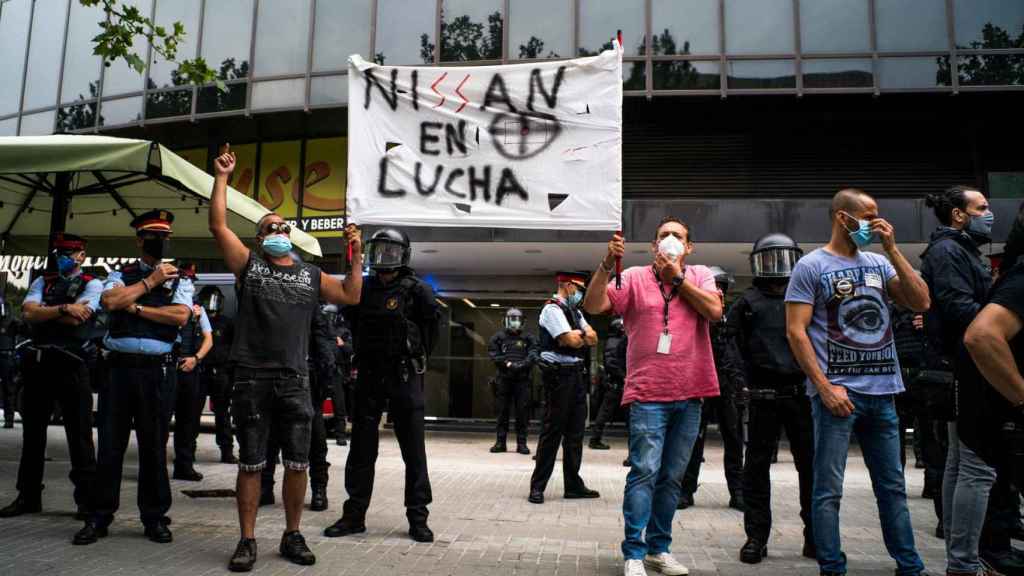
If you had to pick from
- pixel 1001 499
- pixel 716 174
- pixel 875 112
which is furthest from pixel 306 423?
pixel 875 112

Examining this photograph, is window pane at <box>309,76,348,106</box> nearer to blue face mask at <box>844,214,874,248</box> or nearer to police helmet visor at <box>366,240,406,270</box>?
police helmet visor at <box>366,240,406,270</box>

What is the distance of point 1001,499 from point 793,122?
50.4 ft

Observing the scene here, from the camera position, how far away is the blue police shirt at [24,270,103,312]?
6.14 meters

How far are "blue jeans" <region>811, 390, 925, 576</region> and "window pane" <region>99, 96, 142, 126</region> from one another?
19941 millimetres

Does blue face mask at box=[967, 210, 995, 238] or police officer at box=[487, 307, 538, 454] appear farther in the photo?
police officer at box=[487, 307, 538, 454]

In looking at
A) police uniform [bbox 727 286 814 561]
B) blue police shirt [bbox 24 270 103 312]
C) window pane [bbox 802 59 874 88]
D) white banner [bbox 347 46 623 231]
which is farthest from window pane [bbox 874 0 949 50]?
blue police shirt [bbox 24 270 103 312]

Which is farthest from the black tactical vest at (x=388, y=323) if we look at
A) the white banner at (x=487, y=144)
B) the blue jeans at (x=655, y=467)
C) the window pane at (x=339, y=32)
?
the window pane at (x=339, y=32)

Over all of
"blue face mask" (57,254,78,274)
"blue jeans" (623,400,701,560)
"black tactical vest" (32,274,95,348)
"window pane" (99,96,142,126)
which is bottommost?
"blue jeans" (623,400,701,560)

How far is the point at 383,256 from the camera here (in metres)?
5.68

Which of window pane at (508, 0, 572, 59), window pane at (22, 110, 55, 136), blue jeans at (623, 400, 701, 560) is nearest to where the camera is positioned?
blue jeans at (623, 400, 701, 560)

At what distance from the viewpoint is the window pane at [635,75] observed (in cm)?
1755

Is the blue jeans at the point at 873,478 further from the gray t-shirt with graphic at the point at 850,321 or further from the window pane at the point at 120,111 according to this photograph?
the window pane at the point at 120,111

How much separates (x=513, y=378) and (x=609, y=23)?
30.9 ft

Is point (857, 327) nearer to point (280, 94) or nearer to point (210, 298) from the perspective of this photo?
point (210, 298)
